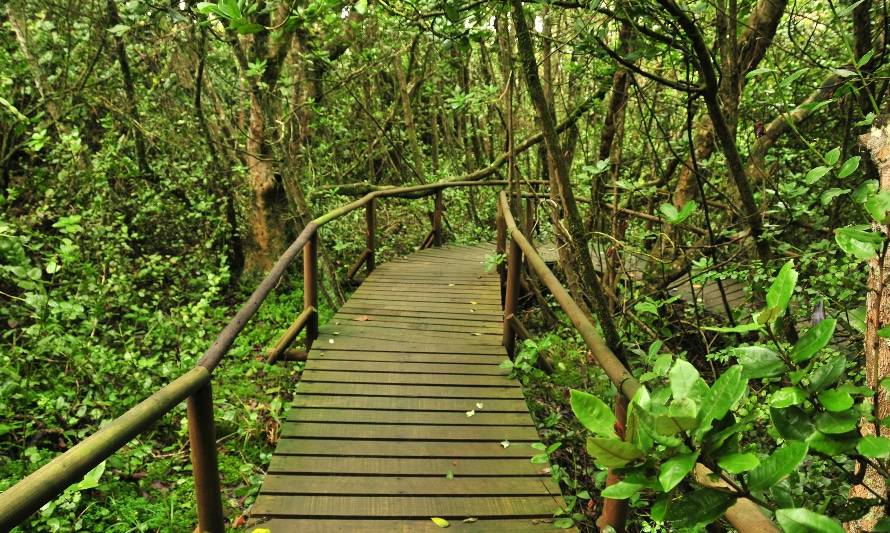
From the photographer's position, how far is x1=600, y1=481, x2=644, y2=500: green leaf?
2.93ft

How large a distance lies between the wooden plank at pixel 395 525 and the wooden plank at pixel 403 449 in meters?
0.53

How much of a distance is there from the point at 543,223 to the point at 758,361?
8258mm

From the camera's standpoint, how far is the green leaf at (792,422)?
2.92 feet

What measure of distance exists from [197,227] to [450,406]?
5875mm

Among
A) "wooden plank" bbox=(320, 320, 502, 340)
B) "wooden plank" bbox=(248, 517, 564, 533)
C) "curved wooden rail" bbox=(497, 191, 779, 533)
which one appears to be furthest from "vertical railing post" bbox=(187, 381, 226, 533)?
"wooden plank" bbox=(320, 320, 502, 340)

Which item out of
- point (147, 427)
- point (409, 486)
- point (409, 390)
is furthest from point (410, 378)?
point (147, 427)

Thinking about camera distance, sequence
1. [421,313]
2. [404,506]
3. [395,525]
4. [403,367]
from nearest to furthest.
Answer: [395,525], [404,506], [403,367], [421,313]

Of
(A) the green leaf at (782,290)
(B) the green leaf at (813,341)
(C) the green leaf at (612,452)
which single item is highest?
(A) the green leaf at (782,290)

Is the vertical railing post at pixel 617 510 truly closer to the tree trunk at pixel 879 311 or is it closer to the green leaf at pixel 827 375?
the tree trunk at pixel 879 311

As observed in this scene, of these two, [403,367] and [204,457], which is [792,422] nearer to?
[204,457]

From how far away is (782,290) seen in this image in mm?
974

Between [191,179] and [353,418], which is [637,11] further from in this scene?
[191,179]

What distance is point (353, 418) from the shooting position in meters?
3.46

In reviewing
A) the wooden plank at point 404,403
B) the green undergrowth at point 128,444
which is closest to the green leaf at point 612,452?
the wooden plank at point 404,403
